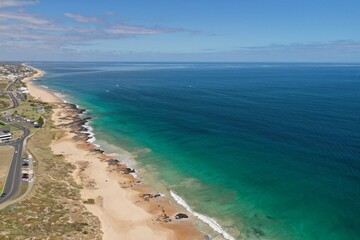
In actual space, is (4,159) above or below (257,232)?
above

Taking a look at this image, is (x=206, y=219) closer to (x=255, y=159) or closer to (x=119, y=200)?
(x=119, y=200)

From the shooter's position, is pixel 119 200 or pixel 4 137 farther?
pixel 4 137

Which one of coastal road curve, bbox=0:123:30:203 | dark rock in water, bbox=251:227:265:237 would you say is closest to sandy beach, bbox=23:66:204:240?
dark rock in water, bbox=251:227:265:237

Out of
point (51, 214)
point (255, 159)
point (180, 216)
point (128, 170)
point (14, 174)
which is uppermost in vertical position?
point (255, 159)

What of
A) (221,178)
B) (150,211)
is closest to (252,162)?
(221,178)

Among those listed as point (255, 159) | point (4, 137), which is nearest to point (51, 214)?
point (255, 159)

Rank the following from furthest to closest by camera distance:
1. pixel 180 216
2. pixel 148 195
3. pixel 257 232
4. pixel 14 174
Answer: pixel 14 174 → pixel 148 195 → pixel 180 216 → pixel 257 232

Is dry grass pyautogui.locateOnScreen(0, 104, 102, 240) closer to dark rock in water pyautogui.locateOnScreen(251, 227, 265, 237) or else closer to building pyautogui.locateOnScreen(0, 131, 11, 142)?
dark rock in water pyautogui.locateOnScreen(251, 227, 265, 237)

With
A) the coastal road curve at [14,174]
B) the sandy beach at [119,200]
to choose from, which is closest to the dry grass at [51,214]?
the sandy beach at [119,200]

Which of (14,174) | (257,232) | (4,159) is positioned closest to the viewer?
(257,232)
